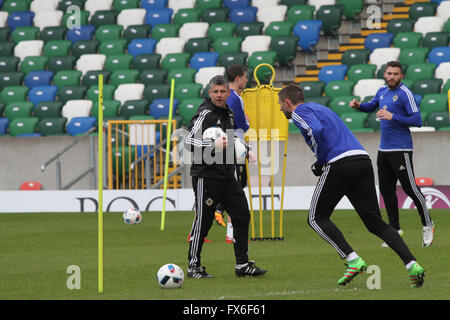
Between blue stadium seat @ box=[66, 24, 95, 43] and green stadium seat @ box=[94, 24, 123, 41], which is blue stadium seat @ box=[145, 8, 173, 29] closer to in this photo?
green stadium seat @ box=[94, 24, 123, 41]

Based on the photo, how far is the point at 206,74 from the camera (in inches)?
826

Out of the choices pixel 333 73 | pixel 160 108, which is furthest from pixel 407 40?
pixel 160 108

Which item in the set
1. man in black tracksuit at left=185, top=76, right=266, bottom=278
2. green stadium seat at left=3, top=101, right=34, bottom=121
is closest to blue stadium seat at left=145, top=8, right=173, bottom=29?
green stadium seat at left=3, top=101, right=34, bottom=121

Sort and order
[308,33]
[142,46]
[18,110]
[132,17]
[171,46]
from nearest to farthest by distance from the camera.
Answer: [308,33] → [18,110] → [171,46] → [142,46] → [132,17]

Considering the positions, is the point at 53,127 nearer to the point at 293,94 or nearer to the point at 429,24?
the point at 429,24

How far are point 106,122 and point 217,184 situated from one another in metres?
11.0

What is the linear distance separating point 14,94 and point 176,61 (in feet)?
14.4

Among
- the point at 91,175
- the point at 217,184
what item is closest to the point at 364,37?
the point at 91,175

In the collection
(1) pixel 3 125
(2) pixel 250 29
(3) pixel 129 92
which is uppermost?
(2) pixel 250 29

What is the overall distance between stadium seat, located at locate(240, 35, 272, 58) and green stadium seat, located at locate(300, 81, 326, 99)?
2.24m

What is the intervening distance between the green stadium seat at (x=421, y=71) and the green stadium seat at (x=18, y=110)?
9.44m

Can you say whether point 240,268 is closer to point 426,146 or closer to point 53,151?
point 426,146

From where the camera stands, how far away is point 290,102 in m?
7.72

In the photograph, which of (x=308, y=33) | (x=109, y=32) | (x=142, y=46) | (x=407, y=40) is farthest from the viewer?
(x=109, y=32)
